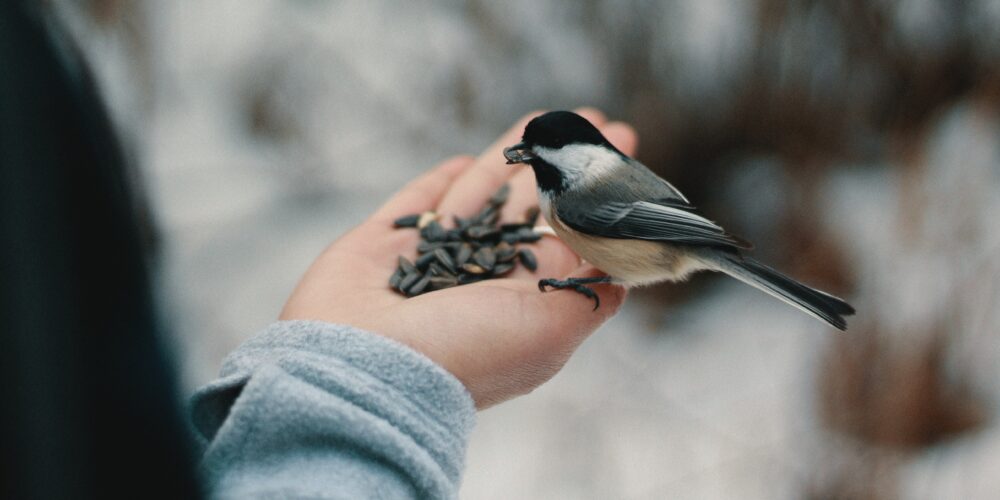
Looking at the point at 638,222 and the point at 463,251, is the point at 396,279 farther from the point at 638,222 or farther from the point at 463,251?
the point at 638,222

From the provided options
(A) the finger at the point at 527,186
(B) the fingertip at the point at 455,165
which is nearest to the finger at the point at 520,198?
(A) the finger at the point at 527,186

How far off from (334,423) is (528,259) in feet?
2.14

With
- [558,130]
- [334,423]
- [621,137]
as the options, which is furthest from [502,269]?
[334,423]

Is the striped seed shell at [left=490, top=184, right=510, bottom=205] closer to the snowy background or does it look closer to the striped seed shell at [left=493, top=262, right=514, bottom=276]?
the striped seed shell at [left=493, top=262, right=514, bottom=276]

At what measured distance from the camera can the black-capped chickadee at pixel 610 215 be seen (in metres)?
1.09

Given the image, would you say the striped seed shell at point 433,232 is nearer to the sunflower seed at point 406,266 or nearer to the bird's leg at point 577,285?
the sunflower seed at point 406,266

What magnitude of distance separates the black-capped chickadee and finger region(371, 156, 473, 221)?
1.17 feet

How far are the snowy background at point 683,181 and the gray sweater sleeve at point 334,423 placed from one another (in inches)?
29.2

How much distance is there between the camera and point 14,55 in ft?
1.04

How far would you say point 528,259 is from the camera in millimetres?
1256

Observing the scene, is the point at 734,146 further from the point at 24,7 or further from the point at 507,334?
the point at 24,7

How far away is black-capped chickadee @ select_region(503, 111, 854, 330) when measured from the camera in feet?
3.58

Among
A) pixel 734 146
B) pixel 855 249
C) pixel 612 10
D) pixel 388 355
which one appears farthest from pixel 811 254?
pixel 388 355

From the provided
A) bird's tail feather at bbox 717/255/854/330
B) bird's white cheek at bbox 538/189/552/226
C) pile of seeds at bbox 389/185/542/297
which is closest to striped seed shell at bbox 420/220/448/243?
pile of seeds at bbox 389/185/542/297
